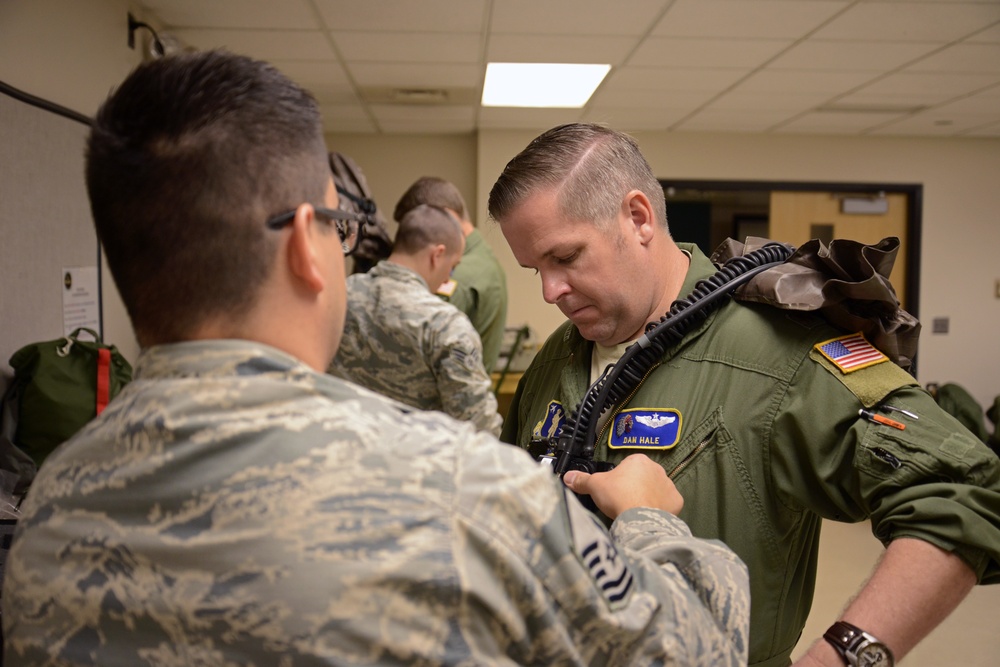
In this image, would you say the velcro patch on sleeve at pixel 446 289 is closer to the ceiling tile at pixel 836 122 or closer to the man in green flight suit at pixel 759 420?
the man in green flight suit at pixel 759 420

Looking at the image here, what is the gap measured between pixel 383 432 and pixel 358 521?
8 centimetres

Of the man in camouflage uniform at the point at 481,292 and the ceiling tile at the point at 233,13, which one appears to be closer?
the ceiling tile at the point at 233,13

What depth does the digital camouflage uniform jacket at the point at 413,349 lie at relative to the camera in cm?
236

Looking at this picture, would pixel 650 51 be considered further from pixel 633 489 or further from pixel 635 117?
pixel 633 489

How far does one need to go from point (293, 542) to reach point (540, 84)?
4145 mm

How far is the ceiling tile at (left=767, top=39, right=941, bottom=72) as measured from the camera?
3.57 meters

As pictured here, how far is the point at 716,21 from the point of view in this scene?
3.28 metres

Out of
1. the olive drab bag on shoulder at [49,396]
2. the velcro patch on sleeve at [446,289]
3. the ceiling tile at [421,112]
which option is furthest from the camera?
the ceiling tile at [421,112]

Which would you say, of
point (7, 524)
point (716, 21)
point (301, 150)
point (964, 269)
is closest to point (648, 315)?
point (301, 150)

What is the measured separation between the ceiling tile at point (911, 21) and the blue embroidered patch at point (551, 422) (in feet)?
8.69

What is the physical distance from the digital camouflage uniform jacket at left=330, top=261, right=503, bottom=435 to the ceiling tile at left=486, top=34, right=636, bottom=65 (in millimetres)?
1649

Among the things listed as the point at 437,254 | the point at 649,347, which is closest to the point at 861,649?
the point at 649,347

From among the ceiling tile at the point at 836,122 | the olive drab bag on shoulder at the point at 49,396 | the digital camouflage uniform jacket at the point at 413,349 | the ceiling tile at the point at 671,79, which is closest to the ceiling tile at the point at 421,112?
the ceiling tile at the point at 671,79

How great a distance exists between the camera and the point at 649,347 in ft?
Answer: 4.04
